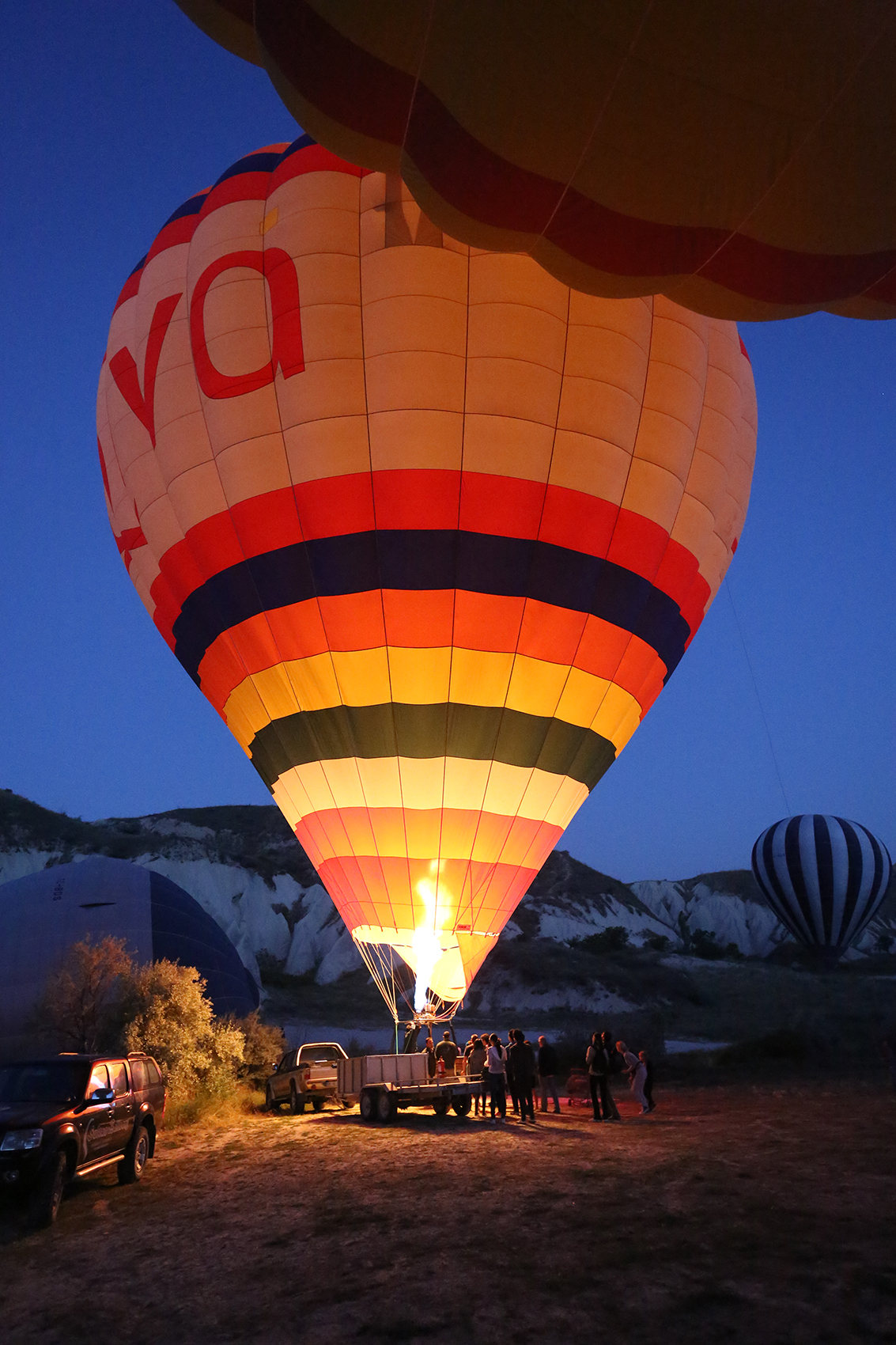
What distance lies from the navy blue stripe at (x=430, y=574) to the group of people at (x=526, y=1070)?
5.41 metres

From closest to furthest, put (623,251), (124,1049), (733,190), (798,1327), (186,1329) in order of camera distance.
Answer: (798,1327) → (186,1329) → (733,190) → (623,251) → (124,1049)

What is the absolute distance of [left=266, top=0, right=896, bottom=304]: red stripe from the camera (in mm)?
4379

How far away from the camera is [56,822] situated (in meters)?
55.8

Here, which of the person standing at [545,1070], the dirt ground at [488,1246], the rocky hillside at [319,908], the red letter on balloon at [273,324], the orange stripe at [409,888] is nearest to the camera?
the dirt ground at [488,1246]

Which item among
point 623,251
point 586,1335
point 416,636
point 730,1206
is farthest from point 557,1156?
point 623,251

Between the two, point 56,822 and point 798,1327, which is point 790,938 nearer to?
point 56,822

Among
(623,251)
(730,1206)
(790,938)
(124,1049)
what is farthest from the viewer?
(790,938)

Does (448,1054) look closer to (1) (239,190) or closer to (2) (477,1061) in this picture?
(2) (477,1061)

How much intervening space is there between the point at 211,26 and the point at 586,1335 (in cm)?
656

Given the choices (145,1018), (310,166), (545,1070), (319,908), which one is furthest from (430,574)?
(319,908)

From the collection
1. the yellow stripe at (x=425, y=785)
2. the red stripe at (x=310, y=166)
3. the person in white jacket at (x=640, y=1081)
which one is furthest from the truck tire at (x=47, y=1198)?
the red stripe at (x=310, y=166)

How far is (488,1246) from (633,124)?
5.97 m

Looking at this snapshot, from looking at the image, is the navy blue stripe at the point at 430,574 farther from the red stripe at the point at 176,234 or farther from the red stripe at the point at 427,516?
the red stripe at the point at 176,234

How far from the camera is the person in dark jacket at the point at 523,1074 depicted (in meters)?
10.9
